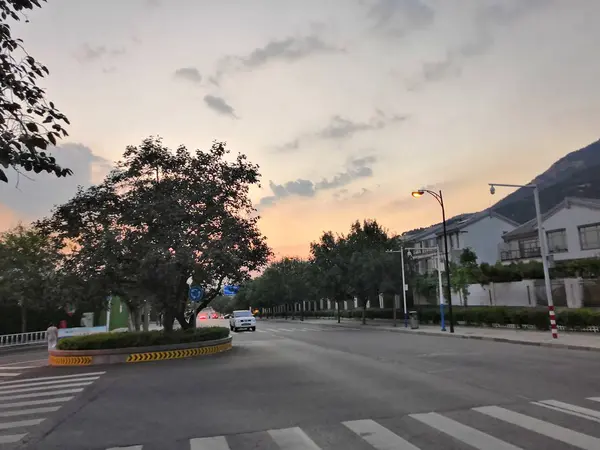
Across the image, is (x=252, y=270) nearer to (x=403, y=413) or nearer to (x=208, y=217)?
(x=208, y=217)

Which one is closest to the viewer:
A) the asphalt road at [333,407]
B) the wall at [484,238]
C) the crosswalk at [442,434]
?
the crosswalk at [442,434]

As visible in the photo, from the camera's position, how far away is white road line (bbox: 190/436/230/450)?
20.3 ft

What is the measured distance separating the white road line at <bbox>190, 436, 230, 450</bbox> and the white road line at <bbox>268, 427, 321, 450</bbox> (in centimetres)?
68

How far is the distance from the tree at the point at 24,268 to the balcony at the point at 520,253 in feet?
145

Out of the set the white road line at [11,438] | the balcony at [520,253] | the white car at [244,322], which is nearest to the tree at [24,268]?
the white car at [244,322]

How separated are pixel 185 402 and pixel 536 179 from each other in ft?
621

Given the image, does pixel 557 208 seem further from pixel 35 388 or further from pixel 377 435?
pixel 35 388

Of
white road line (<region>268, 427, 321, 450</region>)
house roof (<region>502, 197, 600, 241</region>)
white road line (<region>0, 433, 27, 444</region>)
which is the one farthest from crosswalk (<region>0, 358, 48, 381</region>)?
house roof (<region>502, 197, 600, 241</region>)

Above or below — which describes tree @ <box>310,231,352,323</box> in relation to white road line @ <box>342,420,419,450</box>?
above

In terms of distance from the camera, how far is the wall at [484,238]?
57312 millimetres

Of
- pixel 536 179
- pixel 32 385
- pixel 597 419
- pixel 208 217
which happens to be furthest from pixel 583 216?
pixel 536 179

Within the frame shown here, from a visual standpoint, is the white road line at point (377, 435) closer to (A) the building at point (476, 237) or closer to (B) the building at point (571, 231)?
(B) the building at point (571, 231)

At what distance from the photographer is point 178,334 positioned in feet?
66.2

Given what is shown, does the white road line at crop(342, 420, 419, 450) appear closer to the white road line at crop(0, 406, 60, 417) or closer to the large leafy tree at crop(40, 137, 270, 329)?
the white road line at crop(0, 406, 60, 417)
